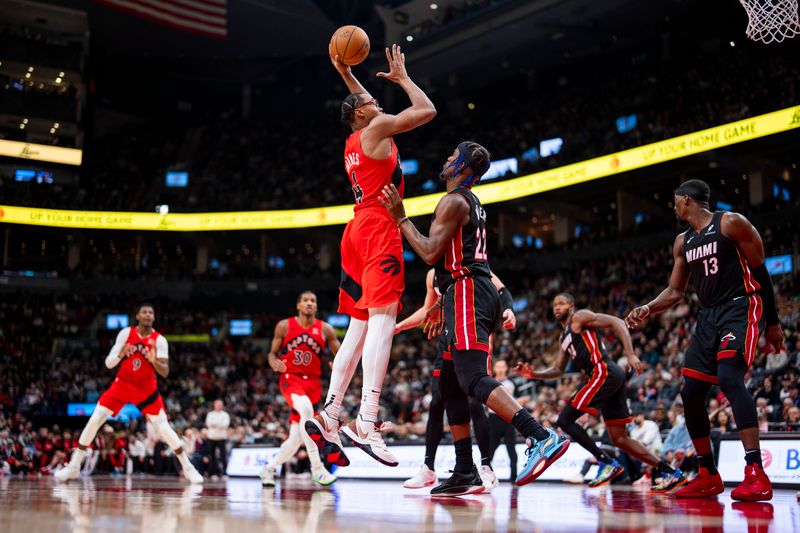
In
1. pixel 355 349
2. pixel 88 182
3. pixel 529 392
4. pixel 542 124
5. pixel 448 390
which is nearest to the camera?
pixel 355 349

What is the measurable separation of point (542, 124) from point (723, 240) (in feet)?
90.9

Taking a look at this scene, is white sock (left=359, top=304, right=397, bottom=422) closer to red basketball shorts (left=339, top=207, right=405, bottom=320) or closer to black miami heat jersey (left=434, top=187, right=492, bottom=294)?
red basketball shorts (left=339, top=207, right=405, bottom=320)

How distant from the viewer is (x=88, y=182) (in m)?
39.3

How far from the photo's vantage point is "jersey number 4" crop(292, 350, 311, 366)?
31.5 feet

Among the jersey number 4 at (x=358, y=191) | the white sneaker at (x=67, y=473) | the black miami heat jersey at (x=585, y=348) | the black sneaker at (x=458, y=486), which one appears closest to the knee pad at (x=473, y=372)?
the black sneaker at (x=458, y=486)

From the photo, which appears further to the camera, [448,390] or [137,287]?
[137,287]

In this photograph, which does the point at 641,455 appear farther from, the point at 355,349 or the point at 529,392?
the point at 529,392

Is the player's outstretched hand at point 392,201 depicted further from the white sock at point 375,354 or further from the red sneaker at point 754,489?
the red sneaker at point 754,489

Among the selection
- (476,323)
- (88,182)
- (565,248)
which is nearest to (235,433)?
(565,248)

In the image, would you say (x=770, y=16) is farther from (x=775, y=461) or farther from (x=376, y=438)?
(x=376, y=438)

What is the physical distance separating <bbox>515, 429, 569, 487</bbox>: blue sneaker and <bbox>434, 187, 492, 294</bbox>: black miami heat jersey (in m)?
1.36

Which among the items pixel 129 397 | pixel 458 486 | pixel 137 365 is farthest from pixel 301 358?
pixel 458 486

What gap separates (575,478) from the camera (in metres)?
12.5

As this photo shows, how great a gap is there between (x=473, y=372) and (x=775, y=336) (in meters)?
2.61
